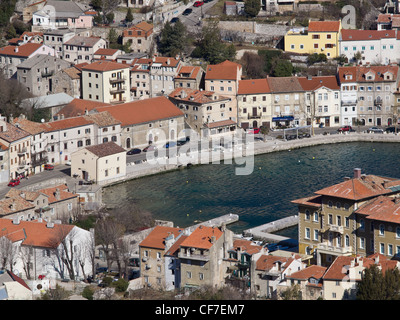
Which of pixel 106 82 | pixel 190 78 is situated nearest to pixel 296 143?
pixel 190 78

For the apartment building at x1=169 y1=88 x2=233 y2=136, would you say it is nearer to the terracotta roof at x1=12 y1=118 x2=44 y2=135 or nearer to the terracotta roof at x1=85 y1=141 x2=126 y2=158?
the terracotta roof at x1=85 y1=141 x2=126 y2=158

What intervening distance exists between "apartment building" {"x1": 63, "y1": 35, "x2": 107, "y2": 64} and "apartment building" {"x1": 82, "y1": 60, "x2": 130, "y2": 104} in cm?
444

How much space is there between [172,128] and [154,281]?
28.7 meters

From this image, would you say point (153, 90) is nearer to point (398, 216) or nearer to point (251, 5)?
point (251, 5)

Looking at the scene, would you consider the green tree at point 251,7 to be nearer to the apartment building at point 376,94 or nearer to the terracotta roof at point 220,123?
the apartment building at point 376,94

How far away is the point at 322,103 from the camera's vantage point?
3078 inches

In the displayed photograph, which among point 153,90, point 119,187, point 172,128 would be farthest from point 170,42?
point 119,187

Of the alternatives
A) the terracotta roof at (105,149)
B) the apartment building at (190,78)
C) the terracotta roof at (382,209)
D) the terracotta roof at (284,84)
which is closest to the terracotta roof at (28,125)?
the terracotta roof at (105,149)

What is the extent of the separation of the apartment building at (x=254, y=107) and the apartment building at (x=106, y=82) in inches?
342

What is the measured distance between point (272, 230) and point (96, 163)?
14436 millimetres

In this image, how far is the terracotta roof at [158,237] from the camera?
4738 cm

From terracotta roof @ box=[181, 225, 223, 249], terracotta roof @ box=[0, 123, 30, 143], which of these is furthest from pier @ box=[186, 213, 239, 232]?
terracotta roof @ box=[0, 123, 30, 143]

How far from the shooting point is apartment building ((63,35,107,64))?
8312cm

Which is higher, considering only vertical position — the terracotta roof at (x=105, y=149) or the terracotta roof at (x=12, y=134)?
the terracotta roof at (x=12, y=134)
